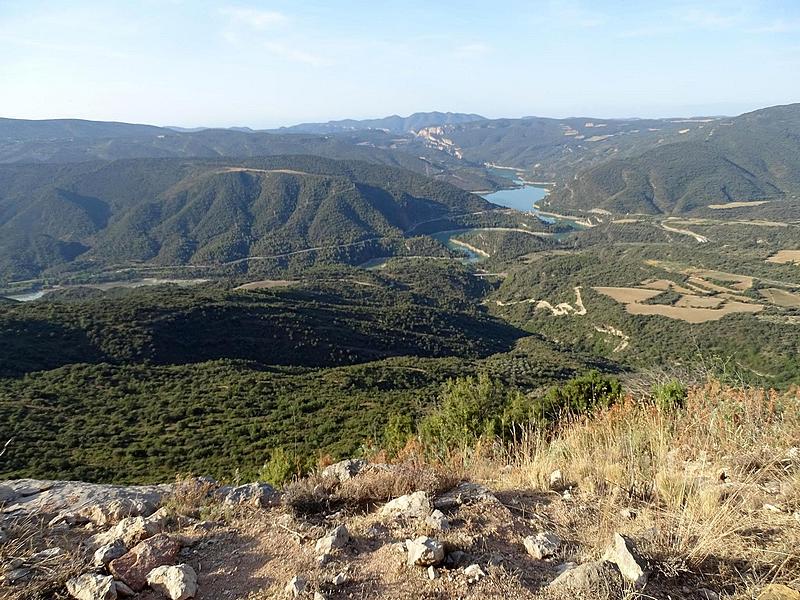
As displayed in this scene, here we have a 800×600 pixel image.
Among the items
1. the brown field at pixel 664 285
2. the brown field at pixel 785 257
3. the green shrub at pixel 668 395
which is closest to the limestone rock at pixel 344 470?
the green shrub at pixel 668 395

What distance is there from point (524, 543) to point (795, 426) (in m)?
2.96

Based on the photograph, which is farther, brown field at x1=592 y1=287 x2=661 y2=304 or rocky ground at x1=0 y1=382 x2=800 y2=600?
brown field at x1=592 y1=287 x2=661 y2=304

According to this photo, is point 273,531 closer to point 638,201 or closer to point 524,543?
point 524,543

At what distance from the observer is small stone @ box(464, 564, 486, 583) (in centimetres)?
269

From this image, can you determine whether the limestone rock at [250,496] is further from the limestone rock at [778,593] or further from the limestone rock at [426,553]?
the limestone rock at [778,593]

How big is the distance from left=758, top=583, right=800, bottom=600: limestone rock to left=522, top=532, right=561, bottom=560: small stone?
43.4 inches

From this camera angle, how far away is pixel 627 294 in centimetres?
8031

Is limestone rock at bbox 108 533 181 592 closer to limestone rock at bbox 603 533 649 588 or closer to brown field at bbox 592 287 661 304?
limestone rock at bbox 603 533 649 588

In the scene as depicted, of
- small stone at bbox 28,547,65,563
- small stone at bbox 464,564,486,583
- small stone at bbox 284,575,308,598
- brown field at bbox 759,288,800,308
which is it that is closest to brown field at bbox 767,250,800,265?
brown field at bbox 759,288,800,308

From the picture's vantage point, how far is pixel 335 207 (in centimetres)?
17112

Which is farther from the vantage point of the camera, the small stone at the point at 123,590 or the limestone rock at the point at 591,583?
the small stone at the point at 123,590

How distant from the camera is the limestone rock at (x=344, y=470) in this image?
4645 mm

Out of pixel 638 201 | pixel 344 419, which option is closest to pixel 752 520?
pixel 344 419

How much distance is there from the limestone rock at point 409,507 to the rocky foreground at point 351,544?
0.04 feet
